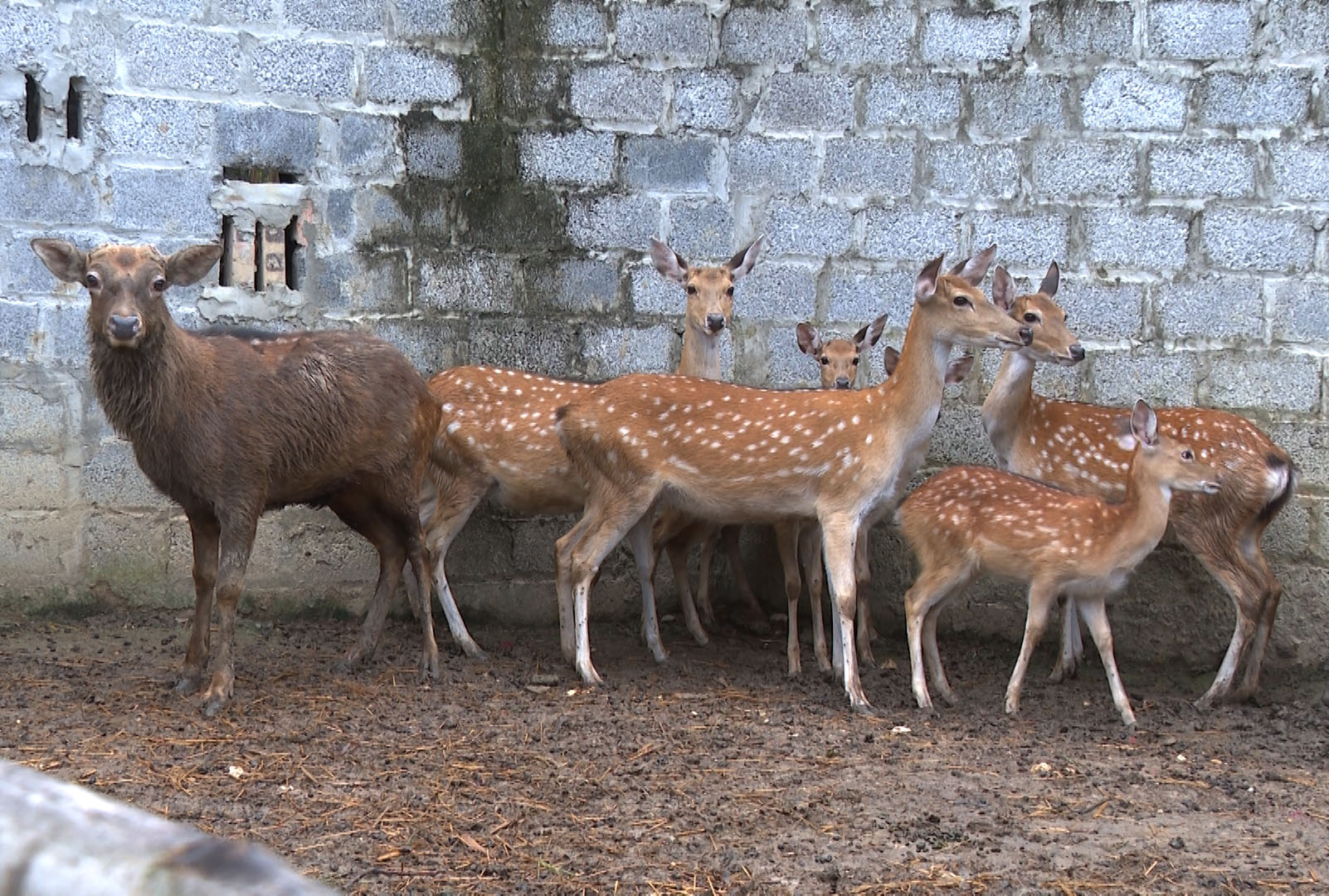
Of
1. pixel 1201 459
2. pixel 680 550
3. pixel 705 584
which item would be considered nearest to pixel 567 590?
pixel 680 550

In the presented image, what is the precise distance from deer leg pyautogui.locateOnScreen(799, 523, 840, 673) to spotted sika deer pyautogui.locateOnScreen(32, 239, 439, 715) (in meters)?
1.74

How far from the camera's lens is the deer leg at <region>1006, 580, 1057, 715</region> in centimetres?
611

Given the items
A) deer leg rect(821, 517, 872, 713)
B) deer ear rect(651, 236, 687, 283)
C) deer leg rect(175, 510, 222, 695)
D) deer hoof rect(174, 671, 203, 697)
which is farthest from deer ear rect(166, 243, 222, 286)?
deer leg rect(821, 517, 872, 713)

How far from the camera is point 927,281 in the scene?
Result: 20.9ft

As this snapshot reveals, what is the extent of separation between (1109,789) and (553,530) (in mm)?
3194

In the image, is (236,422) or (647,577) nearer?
(236,422)

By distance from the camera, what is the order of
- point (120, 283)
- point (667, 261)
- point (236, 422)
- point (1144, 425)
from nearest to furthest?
1. point (120, 283)
2. point (236, 422)
3. point (1144, 425)
4. point (667, 261)

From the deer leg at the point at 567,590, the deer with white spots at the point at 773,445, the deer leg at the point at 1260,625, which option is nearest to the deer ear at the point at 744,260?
the deer with white spots at the point at 773,445

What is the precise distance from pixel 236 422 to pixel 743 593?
290cm

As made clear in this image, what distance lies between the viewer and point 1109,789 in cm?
511

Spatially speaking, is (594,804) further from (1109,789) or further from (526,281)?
(526,281)

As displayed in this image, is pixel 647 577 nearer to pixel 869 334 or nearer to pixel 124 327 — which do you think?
pixel 869 334

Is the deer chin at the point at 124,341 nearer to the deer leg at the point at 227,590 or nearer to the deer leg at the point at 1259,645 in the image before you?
the deer leg at the point at 227,590

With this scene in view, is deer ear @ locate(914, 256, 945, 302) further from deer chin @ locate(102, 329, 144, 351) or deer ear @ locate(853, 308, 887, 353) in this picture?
deer chin @ locate(102, 329, 144, 351)
